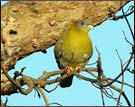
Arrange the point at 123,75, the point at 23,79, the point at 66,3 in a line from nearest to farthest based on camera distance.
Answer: the point at 123,75
the point at 23,79
the point at 66,3

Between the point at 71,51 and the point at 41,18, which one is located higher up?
the point at 41,18

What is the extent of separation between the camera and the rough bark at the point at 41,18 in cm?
434

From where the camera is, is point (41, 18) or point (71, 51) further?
point (41, 18)

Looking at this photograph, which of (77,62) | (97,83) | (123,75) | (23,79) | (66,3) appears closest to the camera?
(123,75)

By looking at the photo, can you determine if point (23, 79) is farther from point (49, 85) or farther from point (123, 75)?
point (123, 75)

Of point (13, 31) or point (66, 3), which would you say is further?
point (66, 3)

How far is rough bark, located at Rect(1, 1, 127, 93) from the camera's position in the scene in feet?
14.2

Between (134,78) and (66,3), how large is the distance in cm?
204

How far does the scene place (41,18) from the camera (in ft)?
14.8

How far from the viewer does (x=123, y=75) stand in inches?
103

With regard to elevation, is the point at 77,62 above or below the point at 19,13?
below

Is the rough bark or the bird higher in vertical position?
the rough bark

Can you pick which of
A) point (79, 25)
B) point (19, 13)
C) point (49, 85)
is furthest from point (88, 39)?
point (49, 85)

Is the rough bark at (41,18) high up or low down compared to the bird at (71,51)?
up
